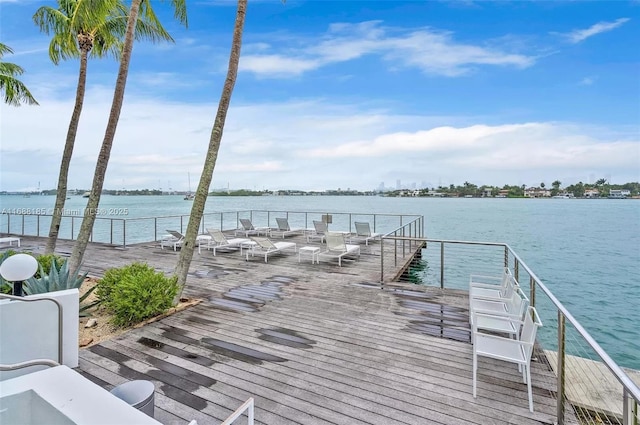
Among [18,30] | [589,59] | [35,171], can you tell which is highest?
[589,59]

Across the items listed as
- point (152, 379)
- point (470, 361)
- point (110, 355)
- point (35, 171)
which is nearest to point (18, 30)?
point (110, 355)

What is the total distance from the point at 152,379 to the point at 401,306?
3.37 m

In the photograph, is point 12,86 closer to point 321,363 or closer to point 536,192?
point 321,363

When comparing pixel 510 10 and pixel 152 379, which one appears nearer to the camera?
pixel 152 379

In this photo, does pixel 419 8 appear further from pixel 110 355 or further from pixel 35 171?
pixel 35 171

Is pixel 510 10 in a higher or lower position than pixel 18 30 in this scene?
higher

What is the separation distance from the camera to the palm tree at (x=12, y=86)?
9508 millimetres

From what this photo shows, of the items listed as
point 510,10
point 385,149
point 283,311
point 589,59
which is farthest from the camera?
point 385,149

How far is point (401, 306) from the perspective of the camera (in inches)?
189

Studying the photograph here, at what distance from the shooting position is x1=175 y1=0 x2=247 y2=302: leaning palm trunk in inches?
188

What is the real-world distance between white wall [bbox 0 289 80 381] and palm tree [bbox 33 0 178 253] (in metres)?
4.95

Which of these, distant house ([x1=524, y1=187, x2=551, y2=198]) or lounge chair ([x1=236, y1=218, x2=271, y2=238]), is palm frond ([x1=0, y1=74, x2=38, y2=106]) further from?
distant house ([x1=524, y1=187, x2=551, y2=198])

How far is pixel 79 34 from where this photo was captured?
736cm

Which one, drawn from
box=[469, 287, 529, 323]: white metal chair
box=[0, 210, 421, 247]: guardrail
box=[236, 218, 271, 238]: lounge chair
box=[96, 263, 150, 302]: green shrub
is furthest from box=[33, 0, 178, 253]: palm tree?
box=[469, 287, 529, 323]: white metal chair
